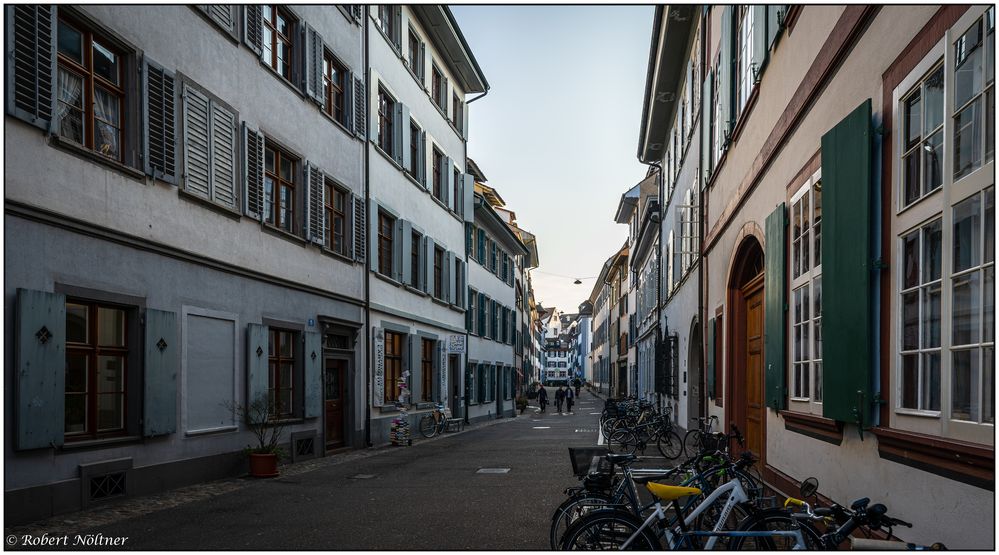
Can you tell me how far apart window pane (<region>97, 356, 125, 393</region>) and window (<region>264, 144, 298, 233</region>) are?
4.81m

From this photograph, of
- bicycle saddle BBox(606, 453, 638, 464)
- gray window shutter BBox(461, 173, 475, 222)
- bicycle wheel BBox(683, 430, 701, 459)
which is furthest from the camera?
gray window shutter BBox(461, 173, 475, 222)

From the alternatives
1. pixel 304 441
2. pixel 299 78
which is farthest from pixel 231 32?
pixel 304 441

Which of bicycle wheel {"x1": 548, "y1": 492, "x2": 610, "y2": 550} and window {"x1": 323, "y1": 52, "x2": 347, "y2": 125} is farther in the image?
window {"x1": 323, "y1": 52, "x2": 347, "y2": 125}

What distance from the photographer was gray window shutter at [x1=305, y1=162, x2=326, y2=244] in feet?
56.0

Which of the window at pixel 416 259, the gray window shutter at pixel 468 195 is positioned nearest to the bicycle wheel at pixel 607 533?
the window at pixel 416 259

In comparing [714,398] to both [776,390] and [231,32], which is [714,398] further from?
[231,32]

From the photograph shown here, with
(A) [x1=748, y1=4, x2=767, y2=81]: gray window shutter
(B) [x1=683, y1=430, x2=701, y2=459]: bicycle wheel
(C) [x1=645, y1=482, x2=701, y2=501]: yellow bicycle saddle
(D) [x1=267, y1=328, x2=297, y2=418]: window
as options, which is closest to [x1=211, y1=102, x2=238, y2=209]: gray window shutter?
(D) [x1=267, y1=328, x2=297, y2=418]: window

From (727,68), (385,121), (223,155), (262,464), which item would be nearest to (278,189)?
(223,155)

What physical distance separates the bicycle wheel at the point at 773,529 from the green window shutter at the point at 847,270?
1331mm

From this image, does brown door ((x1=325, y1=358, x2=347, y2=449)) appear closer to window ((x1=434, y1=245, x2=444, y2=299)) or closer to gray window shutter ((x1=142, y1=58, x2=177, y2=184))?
gray window shutter ((x1=142, y1=58, x2=177, y2=184))

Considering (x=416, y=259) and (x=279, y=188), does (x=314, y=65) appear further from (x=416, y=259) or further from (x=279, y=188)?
(x=416, y=259)

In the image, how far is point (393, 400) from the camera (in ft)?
75.4

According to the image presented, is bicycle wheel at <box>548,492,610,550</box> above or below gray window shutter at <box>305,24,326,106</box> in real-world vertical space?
below

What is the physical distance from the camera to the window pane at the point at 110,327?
1086cm
